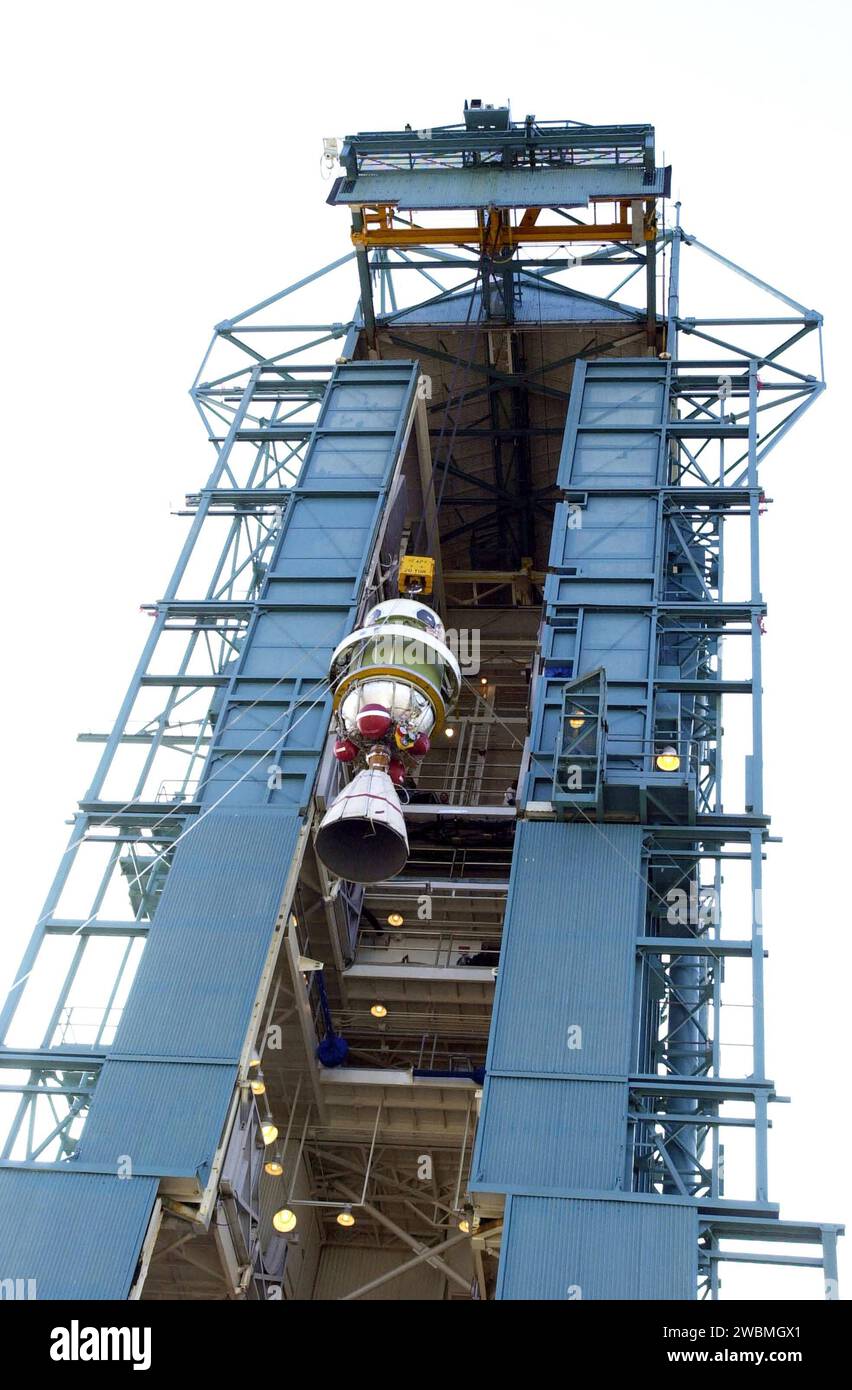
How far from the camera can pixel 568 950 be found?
2792 centimetres

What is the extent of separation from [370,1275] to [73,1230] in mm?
15093

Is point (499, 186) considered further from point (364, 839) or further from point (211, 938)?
point (211, 938)

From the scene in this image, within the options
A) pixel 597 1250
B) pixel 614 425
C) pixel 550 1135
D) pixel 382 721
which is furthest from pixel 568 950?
pixel 614 425

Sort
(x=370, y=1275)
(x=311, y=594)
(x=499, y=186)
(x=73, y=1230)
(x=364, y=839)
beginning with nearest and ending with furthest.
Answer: (x=73, y=1230), (x=364, y=839), (x=311, y=594), (x=370, y=1275), (x=499, y=186)

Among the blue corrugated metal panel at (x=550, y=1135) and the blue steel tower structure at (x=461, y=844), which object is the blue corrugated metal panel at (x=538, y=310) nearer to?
the blue steel tower structure at (x=461, y=844)

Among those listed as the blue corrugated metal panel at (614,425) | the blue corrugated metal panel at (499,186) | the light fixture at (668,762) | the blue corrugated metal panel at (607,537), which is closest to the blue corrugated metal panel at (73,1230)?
the light fixture at (668,762)

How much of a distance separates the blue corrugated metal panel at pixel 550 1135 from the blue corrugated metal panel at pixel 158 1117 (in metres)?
4.30

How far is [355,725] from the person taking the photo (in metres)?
29.0

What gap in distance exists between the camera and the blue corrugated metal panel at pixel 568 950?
26.5 meters

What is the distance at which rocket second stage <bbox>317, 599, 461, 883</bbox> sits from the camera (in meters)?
27.7

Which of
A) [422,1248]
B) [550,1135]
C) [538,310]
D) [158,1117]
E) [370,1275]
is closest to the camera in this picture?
[550,1135]
